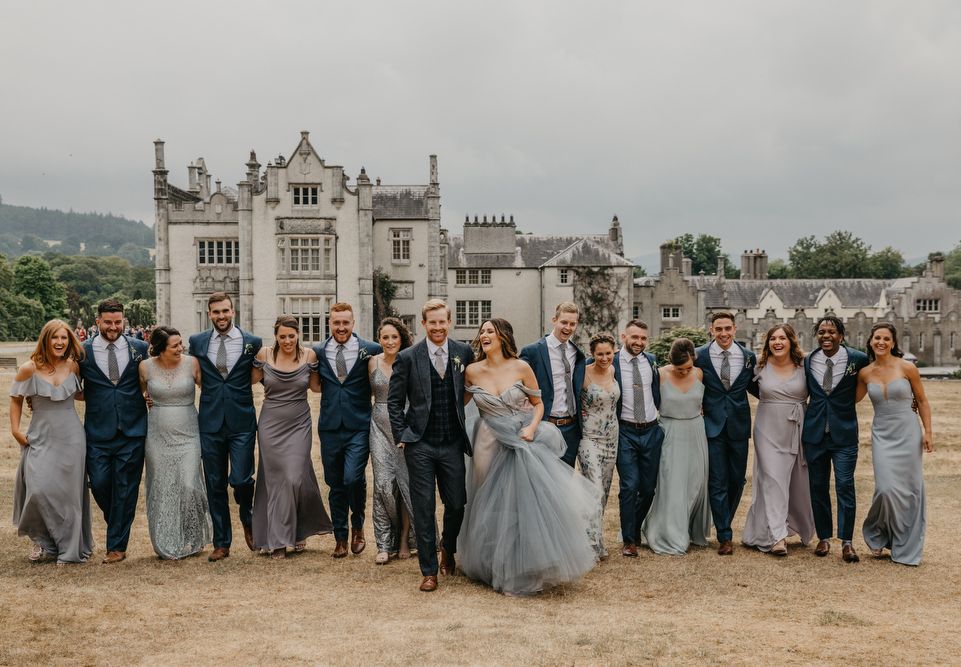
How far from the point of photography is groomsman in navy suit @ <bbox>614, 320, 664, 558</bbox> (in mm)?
8484

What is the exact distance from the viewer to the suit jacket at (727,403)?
28.2 feet

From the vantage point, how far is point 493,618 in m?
6.29

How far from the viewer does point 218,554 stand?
324 inches

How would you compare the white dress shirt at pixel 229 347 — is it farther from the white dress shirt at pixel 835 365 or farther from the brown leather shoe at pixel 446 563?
the white dress shirt at pixel 835 365

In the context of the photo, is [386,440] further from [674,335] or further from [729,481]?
[674,335]

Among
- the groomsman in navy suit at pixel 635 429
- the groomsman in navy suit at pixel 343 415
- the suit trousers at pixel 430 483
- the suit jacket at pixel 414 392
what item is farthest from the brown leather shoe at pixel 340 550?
the groomsman in navy suit at pixel 635 429

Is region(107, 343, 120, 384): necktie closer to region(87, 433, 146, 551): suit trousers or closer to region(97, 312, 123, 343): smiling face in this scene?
region(97, 312, 123, 343): smiling face

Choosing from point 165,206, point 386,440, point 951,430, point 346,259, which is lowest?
point 951,430

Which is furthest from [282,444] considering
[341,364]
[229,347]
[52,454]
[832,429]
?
[832,429]

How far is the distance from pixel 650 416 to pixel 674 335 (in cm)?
2453

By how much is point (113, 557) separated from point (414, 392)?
3421 millimetres

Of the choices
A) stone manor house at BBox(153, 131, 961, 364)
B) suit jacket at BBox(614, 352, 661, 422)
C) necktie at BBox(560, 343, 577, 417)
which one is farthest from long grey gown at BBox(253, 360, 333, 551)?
stone manor house at BBox(153, 131, 961, 364)

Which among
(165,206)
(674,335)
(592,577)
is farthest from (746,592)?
(165,206)

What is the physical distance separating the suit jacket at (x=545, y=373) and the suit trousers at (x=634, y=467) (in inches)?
25.7
